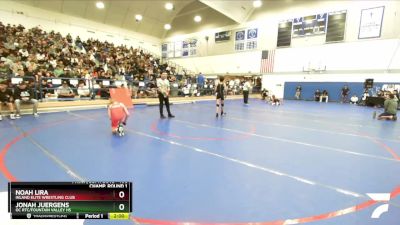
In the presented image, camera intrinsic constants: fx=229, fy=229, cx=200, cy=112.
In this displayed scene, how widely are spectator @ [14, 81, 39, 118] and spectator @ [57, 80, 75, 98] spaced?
179 cm

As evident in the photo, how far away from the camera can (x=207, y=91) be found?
63.2 ft

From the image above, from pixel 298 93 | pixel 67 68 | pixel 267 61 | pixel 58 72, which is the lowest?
pixel 298 93

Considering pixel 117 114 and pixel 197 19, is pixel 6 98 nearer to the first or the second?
pixel 117 114

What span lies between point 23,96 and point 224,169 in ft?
27.9

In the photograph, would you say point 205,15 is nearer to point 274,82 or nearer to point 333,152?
point 274,82

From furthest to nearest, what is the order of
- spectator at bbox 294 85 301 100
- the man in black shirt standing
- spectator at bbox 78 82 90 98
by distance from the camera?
spectator at bbox 294 85 301 100, spectator at bbox 78 82 90 98, the man in black shirt standing

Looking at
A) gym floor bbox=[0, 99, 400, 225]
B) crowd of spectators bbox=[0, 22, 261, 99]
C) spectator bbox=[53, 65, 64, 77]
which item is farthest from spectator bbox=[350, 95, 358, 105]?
spectator bbox=[53, 65, 64, 77]

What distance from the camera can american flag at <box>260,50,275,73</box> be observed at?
2269 cm

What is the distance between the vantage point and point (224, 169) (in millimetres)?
3625

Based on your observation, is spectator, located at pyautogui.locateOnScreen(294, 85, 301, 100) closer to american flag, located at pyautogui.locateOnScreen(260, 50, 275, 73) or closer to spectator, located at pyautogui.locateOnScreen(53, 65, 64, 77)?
american flag, located at pyautogui.locateOnScreen(260, 50, 275, 73)

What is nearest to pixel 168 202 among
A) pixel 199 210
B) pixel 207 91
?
pixel 199 210

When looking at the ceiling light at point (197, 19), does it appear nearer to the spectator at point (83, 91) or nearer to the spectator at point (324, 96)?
the spectator at point (324, 96)

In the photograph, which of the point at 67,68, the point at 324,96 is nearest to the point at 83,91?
the point at 67,68
